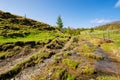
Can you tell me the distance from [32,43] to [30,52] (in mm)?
7231

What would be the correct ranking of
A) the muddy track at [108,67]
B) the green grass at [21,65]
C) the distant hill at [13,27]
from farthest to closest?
the distant hill at [13,27]
the muddy track at [108,67]
the green grass at [21,65]

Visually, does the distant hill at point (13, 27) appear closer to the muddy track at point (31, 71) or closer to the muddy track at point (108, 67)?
the muddy track at point (31, 71)

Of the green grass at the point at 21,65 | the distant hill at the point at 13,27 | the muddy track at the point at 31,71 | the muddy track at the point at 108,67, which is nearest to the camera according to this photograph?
the muddy track at the point at 31,71

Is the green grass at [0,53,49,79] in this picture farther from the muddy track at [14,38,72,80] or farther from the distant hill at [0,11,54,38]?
the distant hill at [0,11,54,38]

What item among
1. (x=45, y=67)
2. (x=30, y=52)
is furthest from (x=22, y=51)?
(x=45, y=67)

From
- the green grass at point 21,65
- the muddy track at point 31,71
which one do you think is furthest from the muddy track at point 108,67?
the green grass at point 21,65

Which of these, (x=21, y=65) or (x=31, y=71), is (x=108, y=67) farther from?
(x=21, y=65)

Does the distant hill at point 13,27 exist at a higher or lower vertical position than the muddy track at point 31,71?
higher

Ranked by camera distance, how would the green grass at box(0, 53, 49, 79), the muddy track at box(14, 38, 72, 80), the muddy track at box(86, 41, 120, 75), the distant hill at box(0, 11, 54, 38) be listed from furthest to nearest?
the distant hill at box(0, 11, 54, 38) → the muddy track at box(86, 41, 120, 75) → the green grass at box(0, 53, 49, 79) → the muddy track at box(14, 38, 72, 80)

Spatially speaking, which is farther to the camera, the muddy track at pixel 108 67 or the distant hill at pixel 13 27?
the distant hill at pixel 13 27

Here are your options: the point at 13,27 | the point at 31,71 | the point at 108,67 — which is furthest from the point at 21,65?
the point at 13,27

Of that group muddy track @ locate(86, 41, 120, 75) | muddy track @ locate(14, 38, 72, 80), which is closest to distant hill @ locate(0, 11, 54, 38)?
muddy track @ locate(14, 38, 72, 80)

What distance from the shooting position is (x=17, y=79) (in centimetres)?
2264

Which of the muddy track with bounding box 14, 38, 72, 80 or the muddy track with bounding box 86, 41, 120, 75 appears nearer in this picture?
the muddy track with bounding box 14, 38, 72, 80
